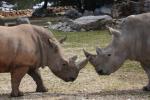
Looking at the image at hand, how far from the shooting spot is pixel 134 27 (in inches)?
411

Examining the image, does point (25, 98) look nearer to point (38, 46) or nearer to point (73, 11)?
point (38, 46)

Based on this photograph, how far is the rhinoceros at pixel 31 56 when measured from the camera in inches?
388

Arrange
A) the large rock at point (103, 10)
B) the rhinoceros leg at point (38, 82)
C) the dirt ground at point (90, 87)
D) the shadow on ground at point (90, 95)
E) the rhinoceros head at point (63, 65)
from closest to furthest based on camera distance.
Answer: the shadow on ground at point (90, 95)
the dirt ground at point (90, 87)
the rhinoceros head at point (63, 65)
the rhinoceros leg at point (38, 82)
the large rock at point (103, 10)

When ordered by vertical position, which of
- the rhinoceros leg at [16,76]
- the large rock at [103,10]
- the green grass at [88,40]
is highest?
the rhinoceros leg at [16,76]

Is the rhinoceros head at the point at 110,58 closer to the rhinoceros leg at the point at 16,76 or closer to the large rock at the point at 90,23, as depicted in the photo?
the rhinoceros leg at the point at 16,76

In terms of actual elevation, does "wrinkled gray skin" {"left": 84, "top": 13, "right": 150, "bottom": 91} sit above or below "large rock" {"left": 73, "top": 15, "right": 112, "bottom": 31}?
above

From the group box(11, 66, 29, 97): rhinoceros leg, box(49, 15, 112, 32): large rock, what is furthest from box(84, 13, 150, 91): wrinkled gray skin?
box(49, 15, 112, 32): large rock

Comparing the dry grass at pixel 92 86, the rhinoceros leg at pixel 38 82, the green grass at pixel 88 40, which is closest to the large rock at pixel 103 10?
the green grass at pixel 88 40

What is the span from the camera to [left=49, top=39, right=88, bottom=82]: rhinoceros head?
1026 cm

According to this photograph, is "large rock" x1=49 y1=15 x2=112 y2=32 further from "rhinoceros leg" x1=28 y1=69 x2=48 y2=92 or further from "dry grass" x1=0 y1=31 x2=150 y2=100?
"rhinoceros leg" x1=28 y1=69 x2=48 y2=92

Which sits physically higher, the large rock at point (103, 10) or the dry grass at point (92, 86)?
the dry grass at point (92, 86)

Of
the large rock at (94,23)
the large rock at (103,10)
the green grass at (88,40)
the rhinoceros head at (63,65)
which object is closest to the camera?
the rhinoceros head at (63,65)

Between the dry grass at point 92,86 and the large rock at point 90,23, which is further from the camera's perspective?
the large rock at point 90,23

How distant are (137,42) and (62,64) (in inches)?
63.0
